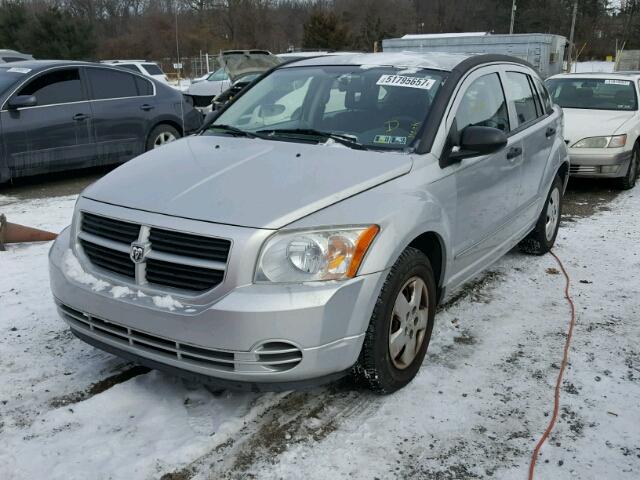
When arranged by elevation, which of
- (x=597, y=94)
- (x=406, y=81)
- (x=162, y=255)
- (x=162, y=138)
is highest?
(x=406, y=81)

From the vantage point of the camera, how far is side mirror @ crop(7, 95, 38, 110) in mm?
7258

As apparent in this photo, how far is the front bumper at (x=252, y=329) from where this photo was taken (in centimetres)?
255

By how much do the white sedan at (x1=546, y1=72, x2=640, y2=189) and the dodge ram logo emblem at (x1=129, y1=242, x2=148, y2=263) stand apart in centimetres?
677

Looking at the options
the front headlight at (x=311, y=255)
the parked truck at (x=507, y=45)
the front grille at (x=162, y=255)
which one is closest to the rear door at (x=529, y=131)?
the front headlight at (x=311, y=255)

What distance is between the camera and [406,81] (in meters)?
3.82

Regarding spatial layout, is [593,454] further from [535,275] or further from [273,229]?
[535,275]

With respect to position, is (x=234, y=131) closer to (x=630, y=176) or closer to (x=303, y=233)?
(x=303, y=233)

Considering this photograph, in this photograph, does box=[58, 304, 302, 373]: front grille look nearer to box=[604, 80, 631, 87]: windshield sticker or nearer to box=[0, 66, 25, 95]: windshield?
box=[0, 66, 25, 95]: windshield

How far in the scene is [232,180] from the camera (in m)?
3.01

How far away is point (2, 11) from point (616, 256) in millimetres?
46141

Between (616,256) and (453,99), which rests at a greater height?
(453,99)

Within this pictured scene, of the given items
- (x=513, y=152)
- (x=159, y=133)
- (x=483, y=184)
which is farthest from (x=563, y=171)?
(x=159, y=133)

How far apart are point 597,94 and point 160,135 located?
648 cm

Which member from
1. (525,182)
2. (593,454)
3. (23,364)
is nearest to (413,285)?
(593,454)
